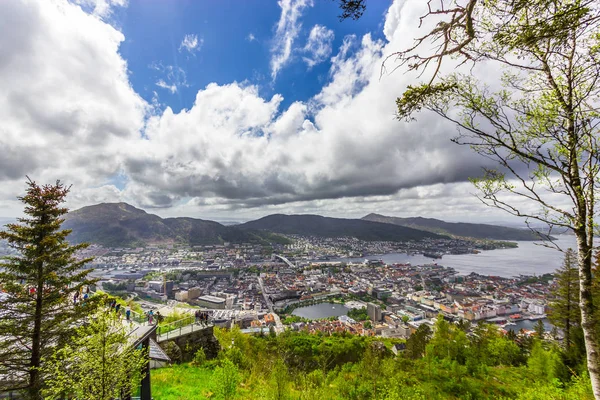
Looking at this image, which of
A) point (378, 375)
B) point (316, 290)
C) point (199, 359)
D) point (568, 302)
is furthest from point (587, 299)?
point (316, 290)

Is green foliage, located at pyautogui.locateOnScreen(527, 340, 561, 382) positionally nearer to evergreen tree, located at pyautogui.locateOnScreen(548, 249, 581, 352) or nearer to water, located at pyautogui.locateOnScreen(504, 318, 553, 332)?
evergreen tree, located at pyautogui.locateOnScreen(548, 249, 581, 352)

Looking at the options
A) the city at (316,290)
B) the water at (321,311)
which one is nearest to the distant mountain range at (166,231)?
the city at (316,290)

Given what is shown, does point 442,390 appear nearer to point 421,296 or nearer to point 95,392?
point 95,392

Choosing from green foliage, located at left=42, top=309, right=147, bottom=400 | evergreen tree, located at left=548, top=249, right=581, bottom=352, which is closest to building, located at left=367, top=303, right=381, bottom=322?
evergreen tree, located at left=548, top=249, right=581, bottom=352

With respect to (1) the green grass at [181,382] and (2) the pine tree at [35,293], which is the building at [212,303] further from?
(2) the pine tree at [35,293]

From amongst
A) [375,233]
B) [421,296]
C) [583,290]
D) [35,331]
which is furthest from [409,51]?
[375,233]

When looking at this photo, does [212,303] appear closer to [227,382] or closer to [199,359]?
[199,359]
